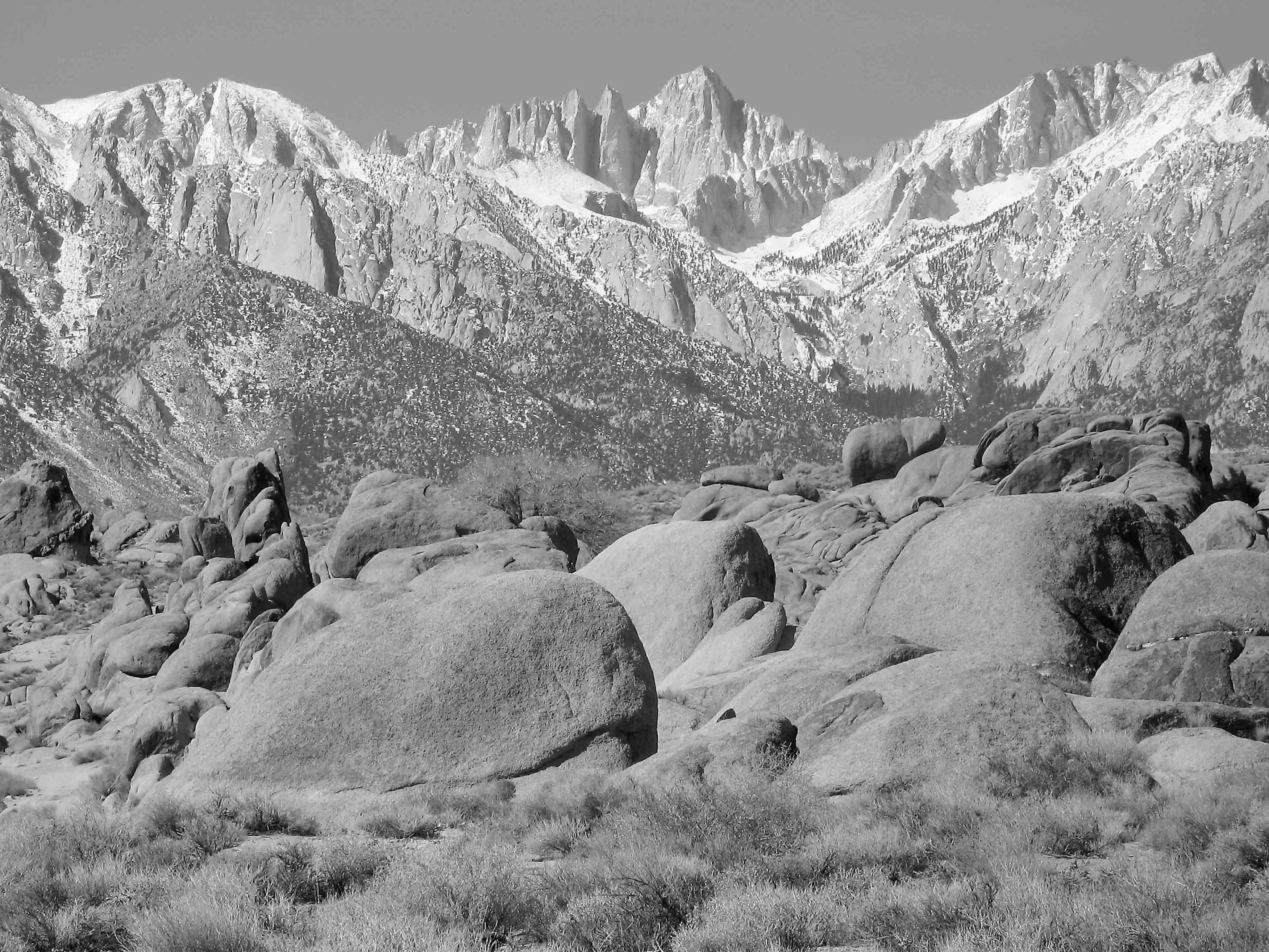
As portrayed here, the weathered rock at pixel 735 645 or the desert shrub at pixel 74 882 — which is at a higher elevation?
the desert shrub at pixel 74 882

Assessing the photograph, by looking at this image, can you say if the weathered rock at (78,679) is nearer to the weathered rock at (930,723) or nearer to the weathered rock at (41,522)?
the weathered rock at (41,522)

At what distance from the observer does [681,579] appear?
2098 centimetres

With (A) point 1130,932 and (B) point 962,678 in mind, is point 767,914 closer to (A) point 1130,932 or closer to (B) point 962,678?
(A) point 1130,932

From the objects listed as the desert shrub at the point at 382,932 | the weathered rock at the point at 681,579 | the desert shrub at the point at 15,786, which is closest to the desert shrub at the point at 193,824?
the desert shrub at the point at 382,932

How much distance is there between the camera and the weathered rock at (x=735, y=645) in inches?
696

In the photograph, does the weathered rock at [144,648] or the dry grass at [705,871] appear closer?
the dry grass at [705,871]

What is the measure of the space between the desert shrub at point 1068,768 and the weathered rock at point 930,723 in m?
0.17

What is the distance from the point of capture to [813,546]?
45.0 metres

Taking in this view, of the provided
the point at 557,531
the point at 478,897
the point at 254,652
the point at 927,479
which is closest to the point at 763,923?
the point at 478,897

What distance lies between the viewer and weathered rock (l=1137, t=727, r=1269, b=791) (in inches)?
393

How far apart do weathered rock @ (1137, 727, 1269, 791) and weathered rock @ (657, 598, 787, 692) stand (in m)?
6.94

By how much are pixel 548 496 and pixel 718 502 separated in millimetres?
8078

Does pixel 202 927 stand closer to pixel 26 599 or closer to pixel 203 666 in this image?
pixel 203 666

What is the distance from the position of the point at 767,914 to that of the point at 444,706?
228 inches
